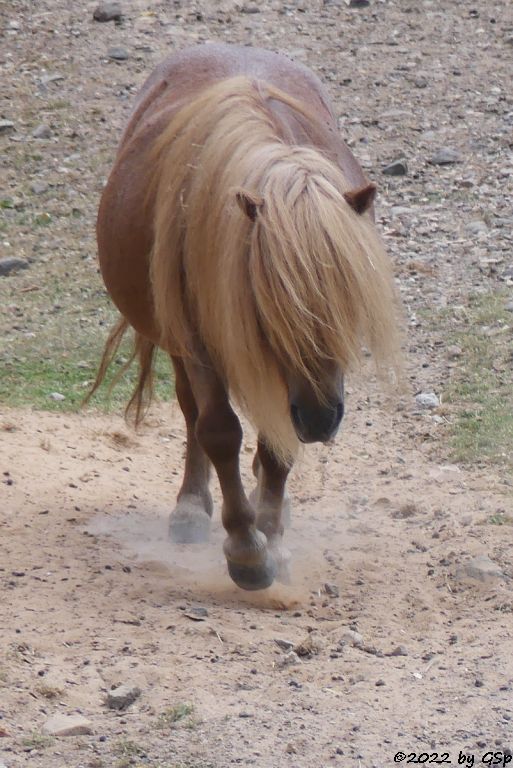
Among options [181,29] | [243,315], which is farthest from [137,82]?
[243,315]

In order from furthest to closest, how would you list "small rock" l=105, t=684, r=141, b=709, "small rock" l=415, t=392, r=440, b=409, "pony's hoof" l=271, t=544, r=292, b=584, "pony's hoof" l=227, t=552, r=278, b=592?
"small rock" l=415, t=392, r=440, b=409 < "pony's hoof" l=271, t=544, r=292, b=584 < "pony's hoof" l=227, t=552, r=278, b=592 < "small rock" l=105, t=684, r=141, b=709

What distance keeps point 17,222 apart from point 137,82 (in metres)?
1.80

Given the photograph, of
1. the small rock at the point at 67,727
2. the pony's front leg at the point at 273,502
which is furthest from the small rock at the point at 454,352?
the small rock at the point at 67,727

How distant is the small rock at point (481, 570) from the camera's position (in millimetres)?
4059

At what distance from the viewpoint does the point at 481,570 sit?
4.09 m

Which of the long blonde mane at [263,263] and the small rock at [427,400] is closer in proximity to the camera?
the long blonde mane at [263,263]

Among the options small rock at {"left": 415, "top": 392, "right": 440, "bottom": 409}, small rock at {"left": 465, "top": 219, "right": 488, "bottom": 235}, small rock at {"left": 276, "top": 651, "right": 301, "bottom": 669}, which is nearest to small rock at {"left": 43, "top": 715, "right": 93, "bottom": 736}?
small rock at {"left": 276, "top": 651, "right": 301, "bottom": 669}

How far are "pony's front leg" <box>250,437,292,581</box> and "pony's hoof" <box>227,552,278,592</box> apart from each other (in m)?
0.15

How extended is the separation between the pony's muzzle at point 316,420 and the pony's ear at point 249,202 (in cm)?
53

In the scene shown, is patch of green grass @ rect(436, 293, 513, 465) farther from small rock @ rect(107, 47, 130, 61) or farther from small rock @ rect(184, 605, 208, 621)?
small rock @ rect(107, 47, 130, 61)

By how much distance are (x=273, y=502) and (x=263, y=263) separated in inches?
53.0

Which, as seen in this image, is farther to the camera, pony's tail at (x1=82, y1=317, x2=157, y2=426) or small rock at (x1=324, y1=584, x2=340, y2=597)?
pony's tail at (x1=82, y1=317, x2=157, y2=426)

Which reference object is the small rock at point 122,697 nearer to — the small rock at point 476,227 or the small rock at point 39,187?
the small rock at point 476,227

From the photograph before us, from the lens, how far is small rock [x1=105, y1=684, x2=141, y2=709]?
3135mm
